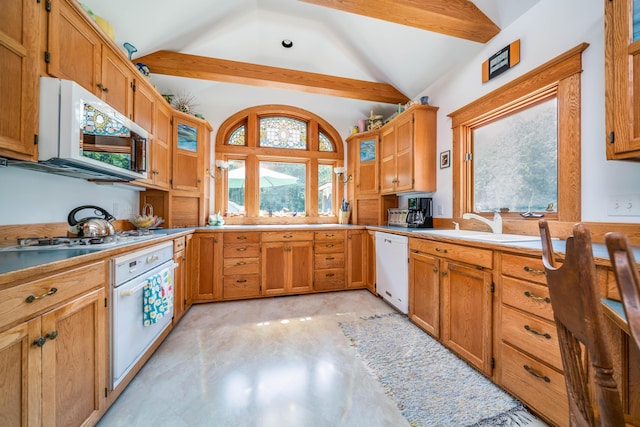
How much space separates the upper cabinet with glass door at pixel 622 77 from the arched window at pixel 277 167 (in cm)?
305

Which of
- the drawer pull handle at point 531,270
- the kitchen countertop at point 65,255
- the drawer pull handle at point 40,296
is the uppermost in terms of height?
the kitchen countertop at point 65,255

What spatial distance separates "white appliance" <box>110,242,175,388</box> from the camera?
138 cm

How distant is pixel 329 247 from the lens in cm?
329

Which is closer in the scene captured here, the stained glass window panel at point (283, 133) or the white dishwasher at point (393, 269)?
the white dishwasher at point (393, 269)

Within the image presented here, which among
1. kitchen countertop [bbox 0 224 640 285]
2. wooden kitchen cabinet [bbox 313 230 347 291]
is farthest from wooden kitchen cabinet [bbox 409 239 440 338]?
wooden kitchen cabinet [bbox 313 230 347 291]

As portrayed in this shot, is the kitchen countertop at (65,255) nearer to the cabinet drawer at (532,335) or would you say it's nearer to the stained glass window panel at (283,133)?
the cabinet drawer at (532,335)

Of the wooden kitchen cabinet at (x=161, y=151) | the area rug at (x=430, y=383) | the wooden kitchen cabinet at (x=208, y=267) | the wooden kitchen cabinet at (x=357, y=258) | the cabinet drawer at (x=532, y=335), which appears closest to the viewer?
the cabinet drawer at (x=532, y=335)

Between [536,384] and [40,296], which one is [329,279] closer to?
[536,384]

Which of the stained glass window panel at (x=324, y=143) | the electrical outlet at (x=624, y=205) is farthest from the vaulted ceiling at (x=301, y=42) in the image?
the electrical outlet at (x=624, y=205)

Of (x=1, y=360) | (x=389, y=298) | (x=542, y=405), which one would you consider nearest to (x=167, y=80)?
(x=1, y=360)

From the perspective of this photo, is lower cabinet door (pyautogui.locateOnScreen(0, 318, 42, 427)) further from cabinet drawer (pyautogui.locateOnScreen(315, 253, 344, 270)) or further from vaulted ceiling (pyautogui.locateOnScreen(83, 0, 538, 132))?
cabinet drawer (pyautogui.locateOnScreen(315, 253, 344, 270))

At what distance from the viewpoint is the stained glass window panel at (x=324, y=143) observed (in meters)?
4.07

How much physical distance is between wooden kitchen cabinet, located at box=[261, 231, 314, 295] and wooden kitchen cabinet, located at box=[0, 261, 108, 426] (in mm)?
1819

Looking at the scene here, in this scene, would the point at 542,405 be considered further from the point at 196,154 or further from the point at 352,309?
the point at 196,154
